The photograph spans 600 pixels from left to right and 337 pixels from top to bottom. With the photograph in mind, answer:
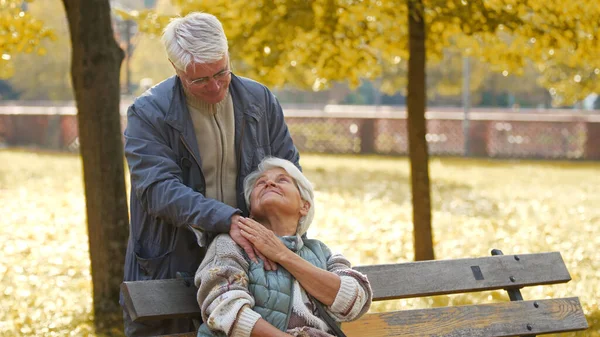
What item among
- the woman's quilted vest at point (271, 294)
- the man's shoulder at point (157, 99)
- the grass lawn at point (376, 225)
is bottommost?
the grass lawn at point (376, 225)

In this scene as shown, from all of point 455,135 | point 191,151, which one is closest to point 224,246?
point 191,151

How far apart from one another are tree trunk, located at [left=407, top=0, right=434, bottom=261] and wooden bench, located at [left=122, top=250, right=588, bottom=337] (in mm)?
3510

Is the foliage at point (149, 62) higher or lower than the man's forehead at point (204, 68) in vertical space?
lower

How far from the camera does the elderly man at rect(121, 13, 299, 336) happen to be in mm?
3324

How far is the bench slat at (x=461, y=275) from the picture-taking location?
4.07 meters

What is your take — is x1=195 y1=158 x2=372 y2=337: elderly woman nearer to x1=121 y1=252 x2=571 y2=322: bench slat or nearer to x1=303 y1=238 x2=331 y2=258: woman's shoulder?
Result: x1=303 y1=238 x2=331 y2=258: woman's shoulder

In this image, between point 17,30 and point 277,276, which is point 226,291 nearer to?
point 277,276

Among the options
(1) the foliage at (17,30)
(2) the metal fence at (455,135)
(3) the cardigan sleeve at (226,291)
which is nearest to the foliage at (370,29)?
(1) the foliage at (17,30)

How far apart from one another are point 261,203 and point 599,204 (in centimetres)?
1304

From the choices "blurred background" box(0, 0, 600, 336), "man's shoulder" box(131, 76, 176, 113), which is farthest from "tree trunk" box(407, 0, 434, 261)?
"man's shoulder" box(131, 76, 176, 113)

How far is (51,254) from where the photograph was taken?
1006cm

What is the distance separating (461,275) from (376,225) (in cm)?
825

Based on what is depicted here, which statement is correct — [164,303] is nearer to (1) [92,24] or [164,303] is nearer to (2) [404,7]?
(1) [92,24]

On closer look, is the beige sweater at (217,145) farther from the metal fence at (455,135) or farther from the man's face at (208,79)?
the metal fence at (455,135)
